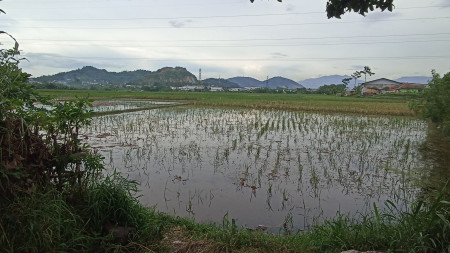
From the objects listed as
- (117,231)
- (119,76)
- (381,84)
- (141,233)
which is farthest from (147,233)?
(119,76)

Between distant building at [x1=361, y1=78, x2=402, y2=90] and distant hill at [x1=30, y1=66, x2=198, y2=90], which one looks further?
distant hill at [x1=30, y1=66, x2=198, y2=90]

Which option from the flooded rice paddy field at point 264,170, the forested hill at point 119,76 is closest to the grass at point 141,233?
the flooded rice paddy field at point 264,170

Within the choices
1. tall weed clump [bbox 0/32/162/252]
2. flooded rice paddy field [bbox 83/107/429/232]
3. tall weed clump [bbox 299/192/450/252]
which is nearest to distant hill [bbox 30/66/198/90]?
flooded rice paddy field [bbox 83/107/429/232]

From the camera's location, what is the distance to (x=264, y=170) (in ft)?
21.7

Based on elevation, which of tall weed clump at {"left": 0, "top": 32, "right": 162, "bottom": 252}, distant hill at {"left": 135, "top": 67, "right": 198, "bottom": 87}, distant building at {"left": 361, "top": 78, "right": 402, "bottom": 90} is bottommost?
tall weed clump at {"left": 0, "top": 32, "right": 162, "bottom": 252}

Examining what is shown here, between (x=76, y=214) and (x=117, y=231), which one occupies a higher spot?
(x=76, y=214)

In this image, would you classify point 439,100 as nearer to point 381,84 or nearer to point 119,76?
point 381,84

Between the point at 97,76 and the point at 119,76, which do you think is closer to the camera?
the point at 97,76

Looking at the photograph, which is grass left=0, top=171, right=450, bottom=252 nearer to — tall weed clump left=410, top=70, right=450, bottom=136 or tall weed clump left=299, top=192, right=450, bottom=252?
tall weed clump left=299, top=192, right=450, bottom=252

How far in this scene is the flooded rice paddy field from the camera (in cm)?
464

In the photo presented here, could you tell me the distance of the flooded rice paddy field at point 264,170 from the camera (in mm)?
4637

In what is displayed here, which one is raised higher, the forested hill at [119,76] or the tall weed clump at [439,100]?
the forested hill at [119,76]

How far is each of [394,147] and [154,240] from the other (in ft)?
30.2

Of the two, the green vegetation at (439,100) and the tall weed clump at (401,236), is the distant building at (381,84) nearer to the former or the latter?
the green vegetation at (439,100)
